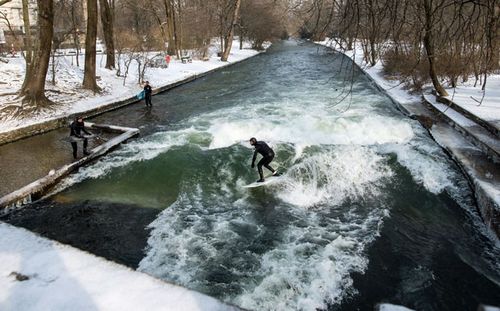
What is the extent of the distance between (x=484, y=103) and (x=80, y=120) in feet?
52.1

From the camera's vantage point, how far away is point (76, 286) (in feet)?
19.7

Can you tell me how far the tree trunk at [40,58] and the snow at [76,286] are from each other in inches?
465

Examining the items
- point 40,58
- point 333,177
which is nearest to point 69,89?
point 40,58

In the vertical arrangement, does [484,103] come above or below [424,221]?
above

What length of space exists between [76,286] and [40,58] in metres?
14.2

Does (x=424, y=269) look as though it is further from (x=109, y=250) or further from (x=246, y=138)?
(x=246, y=138)

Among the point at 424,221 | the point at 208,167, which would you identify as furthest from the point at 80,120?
the point at 424,221

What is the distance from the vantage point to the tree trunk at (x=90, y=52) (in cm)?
2109

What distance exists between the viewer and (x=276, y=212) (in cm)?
959

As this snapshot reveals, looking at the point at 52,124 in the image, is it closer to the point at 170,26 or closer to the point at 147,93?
the point at 147,93

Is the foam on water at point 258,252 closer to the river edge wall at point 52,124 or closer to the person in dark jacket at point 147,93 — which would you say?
the river edge wall at point 52,124

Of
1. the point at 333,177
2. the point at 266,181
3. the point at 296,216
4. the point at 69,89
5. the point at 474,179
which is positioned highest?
the point at 69,89

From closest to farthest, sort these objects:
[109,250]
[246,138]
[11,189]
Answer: [109,250], [11,189], [246,138]

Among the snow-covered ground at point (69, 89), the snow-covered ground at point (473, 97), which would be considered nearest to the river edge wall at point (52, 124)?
the snow-covered ground at point (69, 89)
